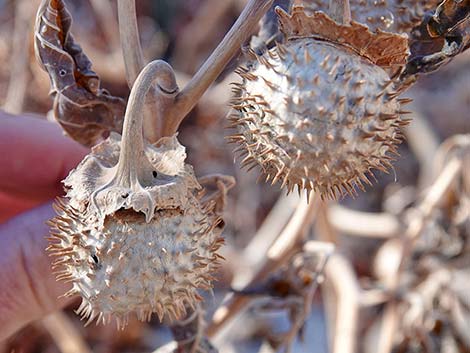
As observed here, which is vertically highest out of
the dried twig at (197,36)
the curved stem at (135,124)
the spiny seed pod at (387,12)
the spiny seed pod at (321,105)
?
the spiny seed pod at (387,12)

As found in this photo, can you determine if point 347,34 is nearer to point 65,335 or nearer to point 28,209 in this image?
point 28,209

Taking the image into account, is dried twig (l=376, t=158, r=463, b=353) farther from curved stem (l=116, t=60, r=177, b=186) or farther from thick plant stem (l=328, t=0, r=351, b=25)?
curved stem (l=116, t=60, r=177, b=186)

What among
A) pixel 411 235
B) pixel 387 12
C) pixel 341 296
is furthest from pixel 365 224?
pixel 387 12

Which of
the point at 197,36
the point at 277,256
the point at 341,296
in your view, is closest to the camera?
the point at 277,256

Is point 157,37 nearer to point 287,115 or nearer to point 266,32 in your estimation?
point 266,32

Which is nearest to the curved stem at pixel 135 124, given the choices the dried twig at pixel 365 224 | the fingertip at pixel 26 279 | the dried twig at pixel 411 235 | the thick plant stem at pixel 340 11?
the thick plant stem at pixel 340 11

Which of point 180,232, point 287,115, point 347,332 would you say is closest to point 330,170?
point 287,115

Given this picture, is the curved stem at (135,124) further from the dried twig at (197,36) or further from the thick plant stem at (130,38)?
the dried twig at (197,36)

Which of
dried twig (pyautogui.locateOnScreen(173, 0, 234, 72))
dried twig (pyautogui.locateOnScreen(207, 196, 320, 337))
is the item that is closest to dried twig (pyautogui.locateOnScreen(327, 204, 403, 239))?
dried twig (pyautogui.locateOnScreen(207, 196, 320, 337))

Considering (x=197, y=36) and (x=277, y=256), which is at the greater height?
(x=277, y=256)
